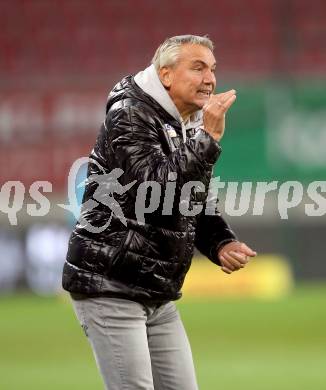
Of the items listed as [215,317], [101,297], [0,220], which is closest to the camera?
[101,297]

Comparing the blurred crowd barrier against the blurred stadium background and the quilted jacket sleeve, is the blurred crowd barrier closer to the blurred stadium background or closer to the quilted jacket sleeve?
the blurred stadium background

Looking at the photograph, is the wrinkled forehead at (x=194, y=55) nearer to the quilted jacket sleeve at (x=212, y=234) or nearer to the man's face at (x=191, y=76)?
the man's face at (x=191, y=76)

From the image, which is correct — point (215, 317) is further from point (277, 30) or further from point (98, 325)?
point (98, 325)

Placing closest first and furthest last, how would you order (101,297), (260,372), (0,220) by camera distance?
1. (101,297)
2. (260,372)
3. (0,220)

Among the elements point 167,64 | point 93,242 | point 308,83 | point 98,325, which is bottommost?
point 98,325

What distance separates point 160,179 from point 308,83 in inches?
406

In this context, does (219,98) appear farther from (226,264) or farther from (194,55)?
(226,264)

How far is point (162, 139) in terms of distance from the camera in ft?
15.1

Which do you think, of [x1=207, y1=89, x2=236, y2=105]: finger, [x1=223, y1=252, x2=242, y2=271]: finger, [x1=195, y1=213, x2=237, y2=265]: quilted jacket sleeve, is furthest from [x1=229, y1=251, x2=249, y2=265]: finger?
[x1=207, y1=89, x2=236, y2=105]: finger

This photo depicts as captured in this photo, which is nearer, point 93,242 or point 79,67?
point 93,242

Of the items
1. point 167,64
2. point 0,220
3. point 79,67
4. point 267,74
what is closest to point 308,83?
point 267,74

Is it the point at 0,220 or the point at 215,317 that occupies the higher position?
the point at 0,220

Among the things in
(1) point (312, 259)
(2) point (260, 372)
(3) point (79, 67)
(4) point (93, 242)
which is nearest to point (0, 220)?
(3) point (79, 67)

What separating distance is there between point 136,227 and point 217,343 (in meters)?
5.90
